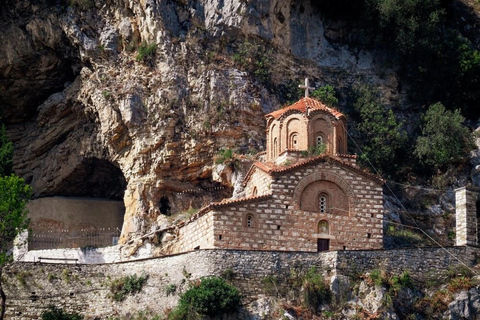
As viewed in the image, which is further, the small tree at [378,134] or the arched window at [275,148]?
the small tree at [378,134]

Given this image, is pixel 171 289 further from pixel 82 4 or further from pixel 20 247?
pixel 82 4

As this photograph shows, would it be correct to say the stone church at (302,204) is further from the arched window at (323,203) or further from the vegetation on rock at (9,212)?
the vegetation on rock at (9,212)

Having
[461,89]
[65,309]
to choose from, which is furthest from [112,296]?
[461,89]

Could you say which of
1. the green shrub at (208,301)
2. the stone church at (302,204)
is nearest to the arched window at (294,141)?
the stone church at (302,204)

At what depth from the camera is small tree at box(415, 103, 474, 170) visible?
193 feet

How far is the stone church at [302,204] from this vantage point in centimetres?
5097

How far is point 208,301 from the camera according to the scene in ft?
157

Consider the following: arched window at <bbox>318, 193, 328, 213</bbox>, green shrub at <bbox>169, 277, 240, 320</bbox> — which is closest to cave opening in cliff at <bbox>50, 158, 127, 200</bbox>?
arched window at <bbox>318, 193, 328, 213</bbox>

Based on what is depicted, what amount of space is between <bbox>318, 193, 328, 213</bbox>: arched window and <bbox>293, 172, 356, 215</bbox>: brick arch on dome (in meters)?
0.63

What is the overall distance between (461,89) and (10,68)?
68.2ft

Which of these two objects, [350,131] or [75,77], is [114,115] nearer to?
[75,77]

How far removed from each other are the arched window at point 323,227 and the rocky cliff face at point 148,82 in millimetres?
6648

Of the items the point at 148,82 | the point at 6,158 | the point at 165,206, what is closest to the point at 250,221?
the point at 165,206

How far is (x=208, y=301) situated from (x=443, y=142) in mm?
16092
